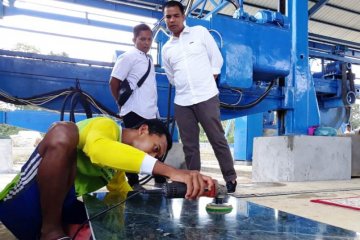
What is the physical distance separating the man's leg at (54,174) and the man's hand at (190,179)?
1.26ft

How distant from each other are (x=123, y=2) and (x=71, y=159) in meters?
5.79

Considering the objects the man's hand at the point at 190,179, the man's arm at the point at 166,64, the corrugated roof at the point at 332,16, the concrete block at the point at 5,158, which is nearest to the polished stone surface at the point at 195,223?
the man's hand at the point at 190,179

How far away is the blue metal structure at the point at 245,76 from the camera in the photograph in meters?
2.81

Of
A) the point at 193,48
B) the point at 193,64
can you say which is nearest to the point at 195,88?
the point at 193,64

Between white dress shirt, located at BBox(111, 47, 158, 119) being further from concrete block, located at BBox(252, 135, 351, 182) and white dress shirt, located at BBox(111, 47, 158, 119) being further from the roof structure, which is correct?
the roof structure

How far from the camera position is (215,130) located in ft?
8.76

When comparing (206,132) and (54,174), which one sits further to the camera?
(206,132)

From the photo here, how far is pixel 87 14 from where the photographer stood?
658cm

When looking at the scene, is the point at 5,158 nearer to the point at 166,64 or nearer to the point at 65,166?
the point at 166,64

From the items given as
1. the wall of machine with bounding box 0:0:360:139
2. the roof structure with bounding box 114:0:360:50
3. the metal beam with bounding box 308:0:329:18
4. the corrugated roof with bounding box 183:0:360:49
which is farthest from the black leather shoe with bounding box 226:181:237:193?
the metal beam with bounding box 308:0:329:18

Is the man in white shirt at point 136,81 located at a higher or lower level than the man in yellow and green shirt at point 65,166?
higher

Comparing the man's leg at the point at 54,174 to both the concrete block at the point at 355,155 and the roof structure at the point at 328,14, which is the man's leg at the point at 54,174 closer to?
the concrete block at the point at 355,155

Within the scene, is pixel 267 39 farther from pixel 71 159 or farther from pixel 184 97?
pixel 71 159

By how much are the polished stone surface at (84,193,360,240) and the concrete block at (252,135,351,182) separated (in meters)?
2.17
